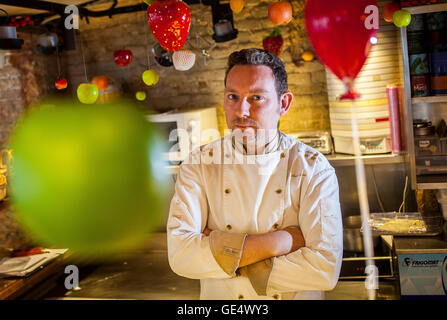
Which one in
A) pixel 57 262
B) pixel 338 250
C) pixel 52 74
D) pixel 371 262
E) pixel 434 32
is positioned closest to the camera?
pixel 338 250

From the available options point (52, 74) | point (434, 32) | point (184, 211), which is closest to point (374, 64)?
point (434, 32)

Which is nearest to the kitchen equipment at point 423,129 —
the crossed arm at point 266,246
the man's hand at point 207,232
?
the crossed arm at point 266,246

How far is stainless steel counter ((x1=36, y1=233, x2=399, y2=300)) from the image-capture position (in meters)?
2.44

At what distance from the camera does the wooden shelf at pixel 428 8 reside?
87.7 inches

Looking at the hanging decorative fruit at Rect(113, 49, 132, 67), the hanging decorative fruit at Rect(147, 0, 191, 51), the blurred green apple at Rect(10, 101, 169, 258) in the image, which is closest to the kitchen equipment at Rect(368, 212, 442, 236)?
the hanging decorative fruit at Rect(147, 0, 191, 51)

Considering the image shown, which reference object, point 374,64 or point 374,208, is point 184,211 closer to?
point 374,64

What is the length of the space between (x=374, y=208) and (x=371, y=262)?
745 millimetres

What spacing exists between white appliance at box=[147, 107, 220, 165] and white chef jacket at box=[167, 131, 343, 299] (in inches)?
50.0

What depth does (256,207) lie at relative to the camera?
1.54m

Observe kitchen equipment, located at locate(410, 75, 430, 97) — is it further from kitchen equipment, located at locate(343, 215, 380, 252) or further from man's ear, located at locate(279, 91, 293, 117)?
man's ear, located at locate(279, 91, 293, 117)

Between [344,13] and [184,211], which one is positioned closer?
[344,13]

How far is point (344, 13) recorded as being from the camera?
1.23 metres

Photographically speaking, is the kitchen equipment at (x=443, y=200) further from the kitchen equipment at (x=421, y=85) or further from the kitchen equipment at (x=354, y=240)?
the kitchen equipment at (x=421, y=85)

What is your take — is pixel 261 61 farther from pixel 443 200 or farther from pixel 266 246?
pixel 443 200
